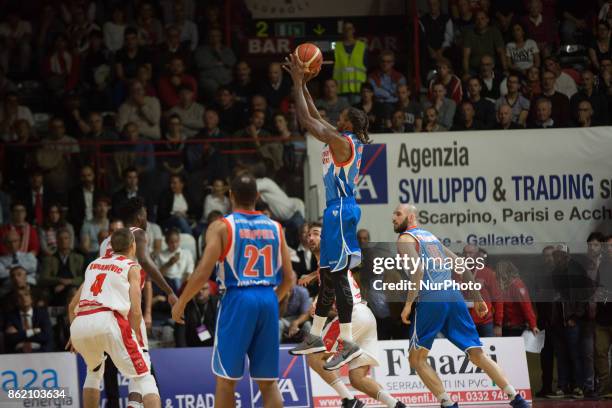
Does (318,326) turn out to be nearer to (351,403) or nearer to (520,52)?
(351,403)

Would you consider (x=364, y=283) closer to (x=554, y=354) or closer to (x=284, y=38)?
(x=554, y=354)

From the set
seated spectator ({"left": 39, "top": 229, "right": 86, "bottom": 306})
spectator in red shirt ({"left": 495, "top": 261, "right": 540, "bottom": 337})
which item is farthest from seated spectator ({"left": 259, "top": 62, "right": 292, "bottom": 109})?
spectator in red shirt ({"left": 495, "top": 261, "right": 540, "bottom": 337})

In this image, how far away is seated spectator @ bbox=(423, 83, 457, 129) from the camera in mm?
15492

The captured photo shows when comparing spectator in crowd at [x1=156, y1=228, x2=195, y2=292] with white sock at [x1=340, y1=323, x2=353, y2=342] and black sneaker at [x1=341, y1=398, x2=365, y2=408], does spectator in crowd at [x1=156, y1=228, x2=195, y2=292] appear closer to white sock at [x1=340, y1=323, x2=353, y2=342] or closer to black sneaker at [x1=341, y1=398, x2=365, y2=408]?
black sneaker at [x1=341, y1=398, x2=365, y2=408]

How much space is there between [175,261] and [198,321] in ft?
3.89

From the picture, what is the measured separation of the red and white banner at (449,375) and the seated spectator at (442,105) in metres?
4.30

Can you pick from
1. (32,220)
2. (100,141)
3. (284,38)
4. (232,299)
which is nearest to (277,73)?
(284,38)

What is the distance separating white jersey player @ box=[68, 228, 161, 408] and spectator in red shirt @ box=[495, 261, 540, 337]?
5365 mm

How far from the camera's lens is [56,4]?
18.4m

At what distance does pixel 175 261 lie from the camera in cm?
1391

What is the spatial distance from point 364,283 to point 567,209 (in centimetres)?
378

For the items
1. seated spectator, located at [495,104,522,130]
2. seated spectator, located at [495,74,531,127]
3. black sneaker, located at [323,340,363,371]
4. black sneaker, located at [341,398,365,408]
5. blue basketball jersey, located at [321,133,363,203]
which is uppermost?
seated spectator, located at [495,74,531,127]

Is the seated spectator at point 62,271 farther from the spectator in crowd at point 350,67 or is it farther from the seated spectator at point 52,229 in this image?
the spectator in crowd at point 350,67

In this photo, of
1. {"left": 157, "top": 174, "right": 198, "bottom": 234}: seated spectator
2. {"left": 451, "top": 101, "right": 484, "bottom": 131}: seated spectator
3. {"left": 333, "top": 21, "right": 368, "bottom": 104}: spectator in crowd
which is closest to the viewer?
{"left": 157, "top": 174, "right": 198, "bottom": 234}: seated spectator
